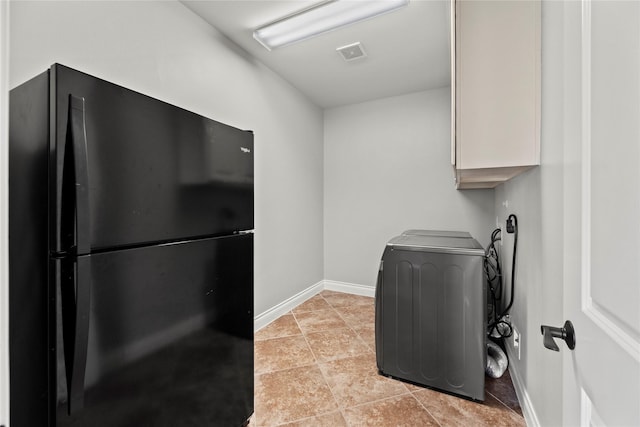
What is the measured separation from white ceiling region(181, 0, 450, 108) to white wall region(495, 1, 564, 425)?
1.15 meters

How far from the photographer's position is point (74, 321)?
75cm

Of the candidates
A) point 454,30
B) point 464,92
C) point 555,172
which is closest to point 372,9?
point 454,30

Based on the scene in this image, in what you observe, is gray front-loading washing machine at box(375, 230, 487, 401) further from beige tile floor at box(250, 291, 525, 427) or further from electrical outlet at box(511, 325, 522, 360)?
electrical outlet at box(511, 325, 522, 360)

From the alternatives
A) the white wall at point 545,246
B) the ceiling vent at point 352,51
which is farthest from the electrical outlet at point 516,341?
the ceiling vent at point 352,51

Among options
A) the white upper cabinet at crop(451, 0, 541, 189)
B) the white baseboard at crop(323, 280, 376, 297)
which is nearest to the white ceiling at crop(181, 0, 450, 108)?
the white upper cabinet at crop(451, 0, 541, 189)

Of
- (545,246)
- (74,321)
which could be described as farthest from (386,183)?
(74,321)

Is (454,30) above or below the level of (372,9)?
below

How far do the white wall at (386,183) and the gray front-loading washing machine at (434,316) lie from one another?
148 centimetres

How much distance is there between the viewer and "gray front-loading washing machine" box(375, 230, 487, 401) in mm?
1579

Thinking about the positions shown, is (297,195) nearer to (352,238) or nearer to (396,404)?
(352,238)

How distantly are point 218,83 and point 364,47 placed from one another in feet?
4.23

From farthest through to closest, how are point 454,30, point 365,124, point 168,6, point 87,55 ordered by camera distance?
point 365,124, point 168,6, point 87,55, point 454,30

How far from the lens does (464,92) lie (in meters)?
1.31

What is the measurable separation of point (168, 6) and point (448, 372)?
2.97m
